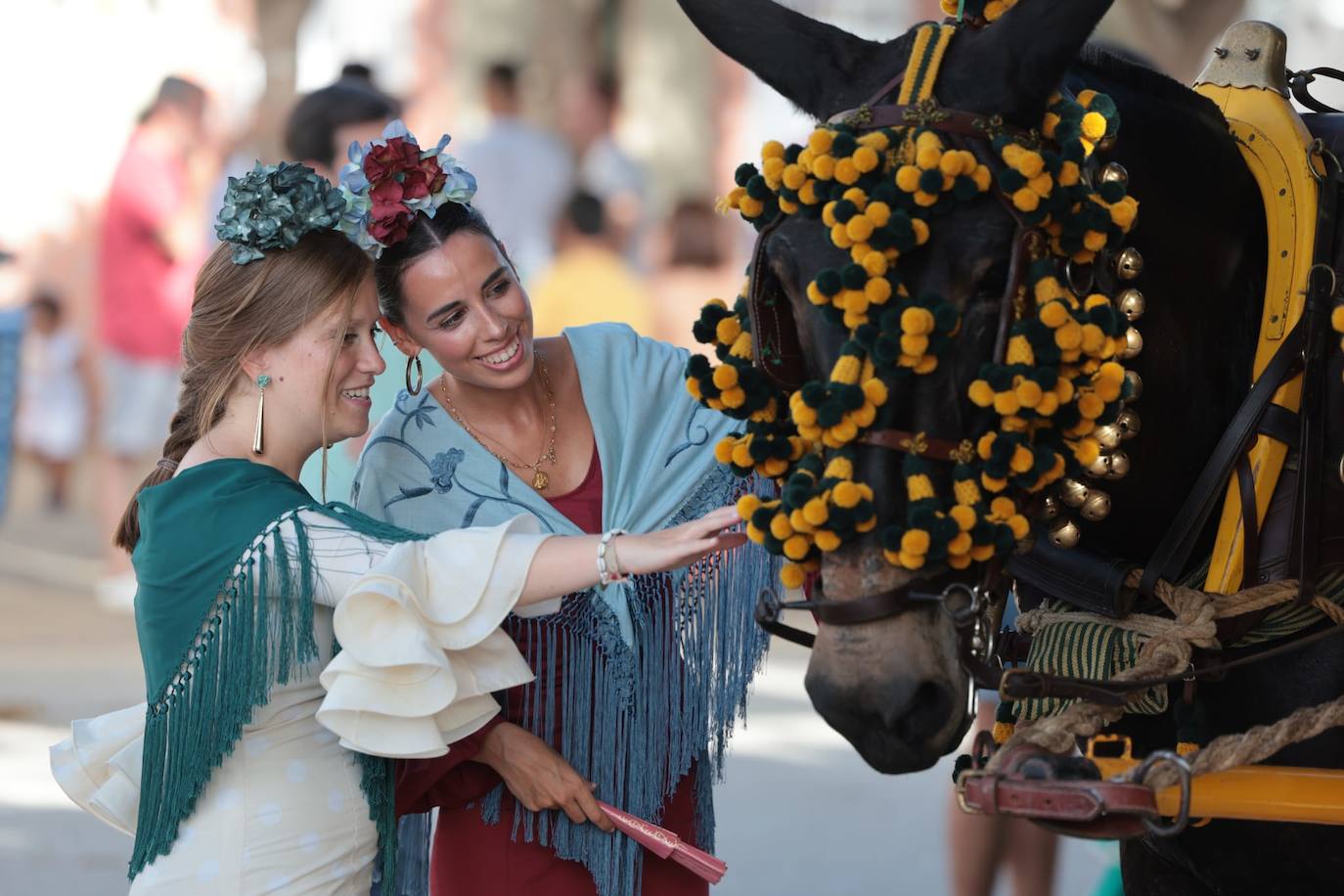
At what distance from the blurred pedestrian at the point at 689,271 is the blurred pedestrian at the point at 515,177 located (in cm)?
74

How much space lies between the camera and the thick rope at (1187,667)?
2260 mm

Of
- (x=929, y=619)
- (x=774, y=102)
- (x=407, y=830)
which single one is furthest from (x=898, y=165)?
(x=774, y=102)

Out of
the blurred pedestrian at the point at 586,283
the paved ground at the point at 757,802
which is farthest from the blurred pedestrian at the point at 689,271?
the paved ground at the point at 757,802

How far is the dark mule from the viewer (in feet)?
6.92

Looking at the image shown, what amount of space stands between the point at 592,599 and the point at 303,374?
0.66m

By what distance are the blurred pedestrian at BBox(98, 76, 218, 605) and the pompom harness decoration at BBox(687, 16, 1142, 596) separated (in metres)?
7.12

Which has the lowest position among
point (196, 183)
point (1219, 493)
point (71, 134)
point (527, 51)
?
point (1219, 493)

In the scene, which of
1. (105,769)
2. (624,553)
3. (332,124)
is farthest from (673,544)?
(332,124)

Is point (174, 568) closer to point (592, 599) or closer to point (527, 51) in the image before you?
point (592, 599)

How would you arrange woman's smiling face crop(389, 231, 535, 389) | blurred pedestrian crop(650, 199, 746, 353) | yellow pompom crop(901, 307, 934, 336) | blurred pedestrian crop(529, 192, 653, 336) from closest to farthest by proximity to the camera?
1. yellow pompom crop(901, 307, 934, 336)
2. woman's smiling face crop(389, 231, 535, 389)
3. blurred pedestrian crop(529, 192, 653, 336)
4. blurred pedestrian crop(650, 199, 746, 353)

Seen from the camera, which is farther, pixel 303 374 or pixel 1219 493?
pixel 303 374

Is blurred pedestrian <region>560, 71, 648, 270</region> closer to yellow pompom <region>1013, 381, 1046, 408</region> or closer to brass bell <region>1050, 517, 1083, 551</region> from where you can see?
brass bell <region>1050, 517, 1083, 551</region>

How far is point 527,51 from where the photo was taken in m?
13.2

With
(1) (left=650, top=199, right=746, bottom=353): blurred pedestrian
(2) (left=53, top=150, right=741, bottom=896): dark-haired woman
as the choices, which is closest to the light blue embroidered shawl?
(2) (left=53, top=150, right=741, bottom=896): dark-haired woman
